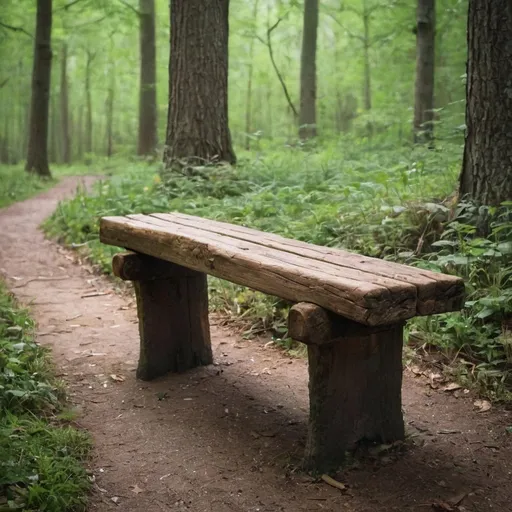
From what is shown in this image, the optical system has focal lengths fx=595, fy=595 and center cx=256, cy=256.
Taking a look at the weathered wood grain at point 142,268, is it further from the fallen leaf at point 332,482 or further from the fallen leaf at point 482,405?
the fallen leaf at point 482,405

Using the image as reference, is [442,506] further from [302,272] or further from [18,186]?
[18,186]

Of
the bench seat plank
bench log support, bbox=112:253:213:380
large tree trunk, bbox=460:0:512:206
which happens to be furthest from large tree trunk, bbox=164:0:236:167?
the bench seat plank

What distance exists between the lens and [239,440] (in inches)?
130

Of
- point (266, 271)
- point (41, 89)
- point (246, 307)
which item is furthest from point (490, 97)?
point (41, 89)

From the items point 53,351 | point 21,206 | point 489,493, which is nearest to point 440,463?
point 489,493

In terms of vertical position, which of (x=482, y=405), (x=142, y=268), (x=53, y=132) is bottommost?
(x=482, y=405)

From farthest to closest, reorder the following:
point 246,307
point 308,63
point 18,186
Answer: point 308,63 → point 18,186 → point 246,307

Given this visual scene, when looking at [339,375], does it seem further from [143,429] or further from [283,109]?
[283,109]

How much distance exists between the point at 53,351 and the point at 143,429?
4.99 ft

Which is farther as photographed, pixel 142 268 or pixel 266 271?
pixel 142 268

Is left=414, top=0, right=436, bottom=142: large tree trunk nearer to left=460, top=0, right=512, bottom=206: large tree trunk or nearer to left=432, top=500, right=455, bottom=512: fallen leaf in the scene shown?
left=460, top=0, right=512, bottom=206: large tree trunk

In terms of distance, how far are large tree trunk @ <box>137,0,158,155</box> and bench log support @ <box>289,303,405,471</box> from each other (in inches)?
599

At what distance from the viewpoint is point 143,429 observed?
347 centimetres

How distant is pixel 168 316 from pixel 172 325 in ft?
0.26
